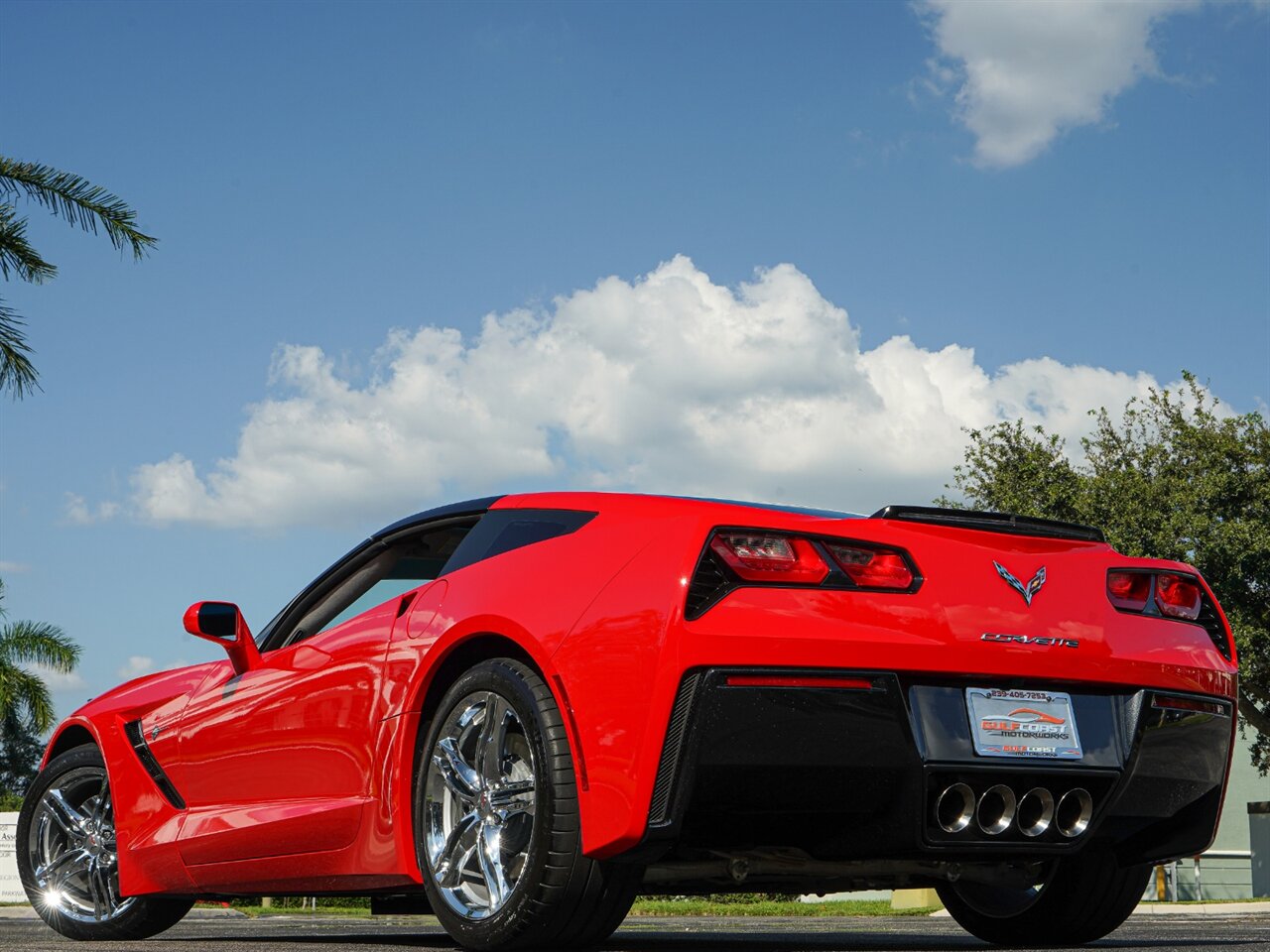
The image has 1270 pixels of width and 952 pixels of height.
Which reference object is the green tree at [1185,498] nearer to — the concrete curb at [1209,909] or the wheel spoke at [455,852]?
the concrete curb at [1209,909]

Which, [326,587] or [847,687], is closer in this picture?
[847,687]

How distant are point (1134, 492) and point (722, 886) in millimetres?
27644

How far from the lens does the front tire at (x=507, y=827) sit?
13.0 ft

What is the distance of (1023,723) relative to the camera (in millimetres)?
4039

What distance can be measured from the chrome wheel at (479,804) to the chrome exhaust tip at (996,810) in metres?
1.16

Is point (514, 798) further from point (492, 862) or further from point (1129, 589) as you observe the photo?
point (1129, 589)

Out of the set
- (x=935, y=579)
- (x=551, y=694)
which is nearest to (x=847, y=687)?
(x=935, y=579)

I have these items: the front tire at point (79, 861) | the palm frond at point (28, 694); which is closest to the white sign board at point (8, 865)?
the palm frond at point (28, 694)

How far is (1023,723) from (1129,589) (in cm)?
65

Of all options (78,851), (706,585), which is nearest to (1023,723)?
(706,585)

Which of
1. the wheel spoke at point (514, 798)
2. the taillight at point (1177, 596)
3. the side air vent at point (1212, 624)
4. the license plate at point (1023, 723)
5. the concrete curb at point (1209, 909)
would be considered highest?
the taillight at point (1177, 596)

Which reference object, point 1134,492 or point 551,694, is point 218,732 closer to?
point 551,694

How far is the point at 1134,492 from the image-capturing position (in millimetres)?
30281

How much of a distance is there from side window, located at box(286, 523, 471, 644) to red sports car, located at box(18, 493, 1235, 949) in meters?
0.03
